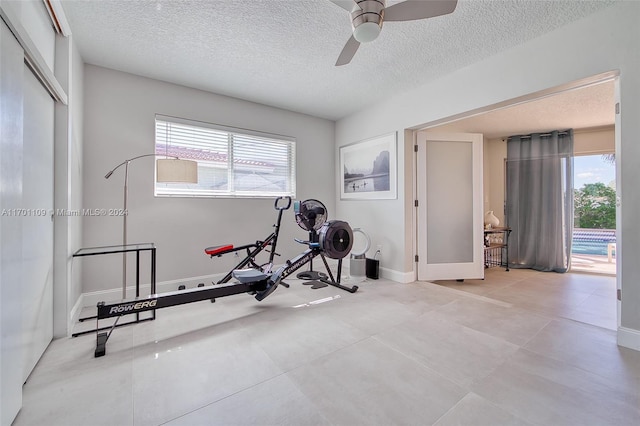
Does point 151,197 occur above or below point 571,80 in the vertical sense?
below

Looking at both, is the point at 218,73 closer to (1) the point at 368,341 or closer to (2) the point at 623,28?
(1) the point at 368,341

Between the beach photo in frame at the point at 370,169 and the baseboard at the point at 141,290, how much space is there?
8.17 feet

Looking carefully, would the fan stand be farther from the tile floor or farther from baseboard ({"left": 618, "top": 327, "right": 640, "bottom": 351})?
baseboard ({"left": 618, "top": 327, "right": 640, "bottom": 351})

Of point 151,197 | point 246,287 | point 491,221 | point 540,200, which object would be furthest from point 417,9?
point 540,200

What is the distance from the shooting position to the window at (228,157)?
341 cm

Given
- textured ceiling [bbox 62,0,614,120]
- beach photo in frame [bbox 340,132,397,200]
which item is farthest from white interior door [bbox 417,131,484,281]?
textured ceiling [bbox 62,0,614,120]

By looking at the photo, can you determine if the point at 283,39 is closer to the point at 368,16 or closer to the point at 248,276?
the point at 368,16

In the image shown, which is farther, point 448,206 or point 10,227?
Result: point 448,206

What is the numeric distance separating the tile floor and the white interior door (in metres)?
1.08

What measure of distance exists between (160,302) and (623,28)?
4209mm

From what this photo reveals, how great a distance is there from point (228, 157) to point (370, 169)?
2.16m

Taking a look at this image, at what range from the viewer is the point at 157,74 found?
3.12 meters

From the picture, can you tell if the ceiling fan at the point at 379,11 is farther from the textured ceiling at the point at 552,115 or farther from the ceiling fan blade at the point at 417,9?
the textured ceiling at the point at 552,115

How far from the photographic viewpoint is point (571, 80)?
2281 millimetres
